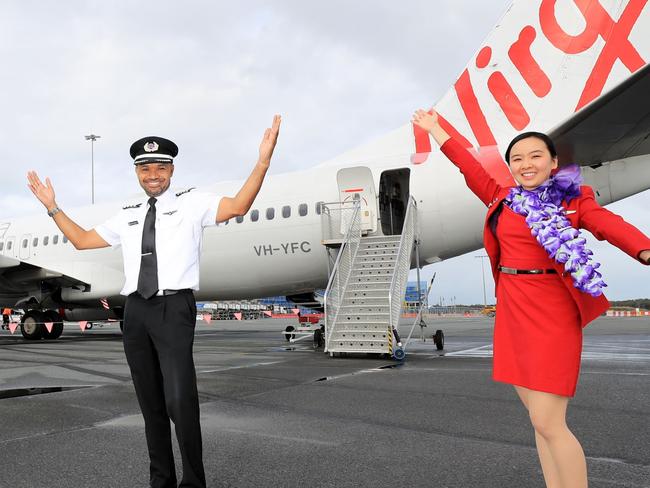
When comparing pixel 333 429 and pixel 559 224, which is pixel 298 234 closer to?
pixel 333 429

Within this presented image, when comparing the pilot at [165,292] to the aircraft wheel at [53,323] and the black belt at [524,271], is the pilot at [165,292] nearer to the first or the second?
the black belt at [524,271]

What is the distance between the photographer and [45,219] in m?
18.3

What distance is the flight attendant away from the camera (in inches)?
83.7

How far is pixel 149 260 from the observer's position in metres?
2.73

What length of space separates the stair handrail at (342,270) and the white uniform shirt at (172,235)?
706cm

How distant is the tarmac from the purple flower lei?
55.9 inches

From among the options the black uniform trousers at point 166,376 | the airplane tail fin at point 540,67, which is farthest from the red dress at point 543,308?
the airplane tail fin at point 540,67

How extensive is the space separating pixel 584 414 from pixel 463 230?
6853mm

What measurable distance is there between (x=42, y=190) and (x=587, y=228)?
2964 mm

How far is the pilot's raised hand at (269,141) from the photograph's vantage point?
2.78 m

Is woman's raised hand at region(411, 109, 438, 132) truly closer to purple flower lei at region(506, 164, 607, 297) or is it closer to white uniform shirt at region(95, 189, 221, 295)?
purple flower lei at region(506, 164, 607, 297)

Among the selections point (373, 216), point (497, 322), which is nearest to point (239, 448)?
point (497, 322)

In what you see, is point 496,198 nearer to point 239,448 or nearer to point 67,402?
point 239,448

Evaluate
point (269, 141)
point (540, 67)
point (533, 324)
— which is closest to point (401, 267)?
point (540, 67)
